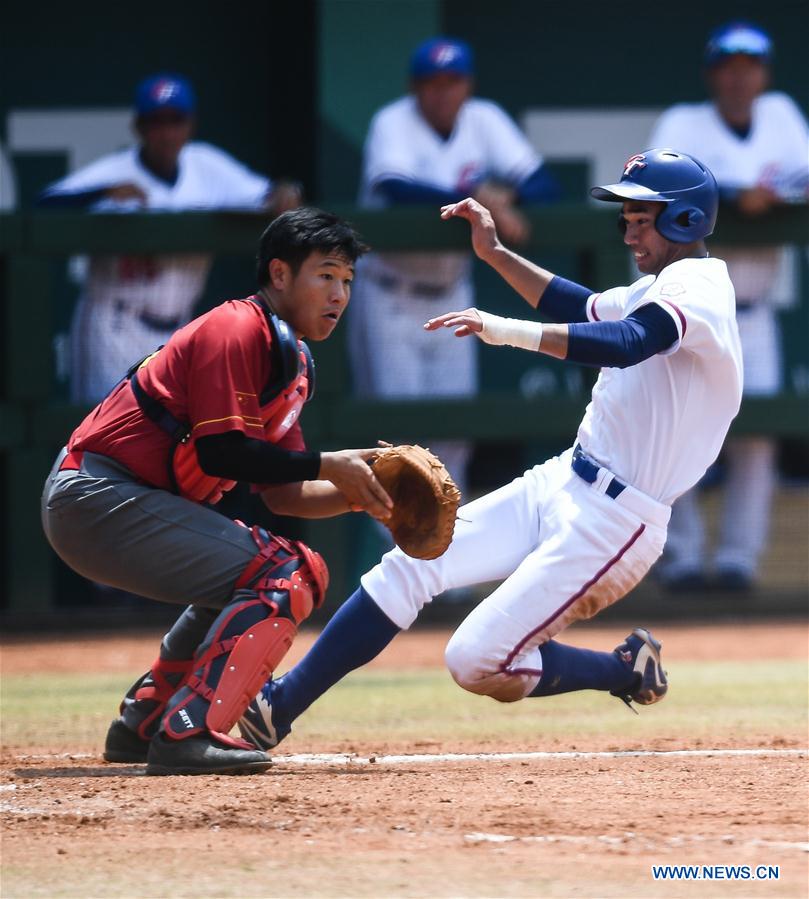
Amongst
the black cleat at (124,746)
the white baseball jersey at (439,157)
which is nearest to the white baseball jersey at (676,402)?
the black cleat at (124,746)

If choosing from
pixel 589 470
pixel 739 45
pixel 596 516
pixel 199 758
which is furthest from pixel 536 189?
pixel 199 758

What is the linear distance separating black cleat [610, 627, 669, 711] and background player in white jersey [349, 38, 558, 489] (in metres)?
3.72

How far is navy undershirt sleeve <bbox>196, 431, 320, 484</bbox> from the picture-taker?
3.77m

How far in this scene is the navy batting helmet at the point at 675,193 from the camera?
165 inches

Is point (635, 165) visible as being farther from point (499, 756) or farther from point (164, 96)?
point (164, 96)

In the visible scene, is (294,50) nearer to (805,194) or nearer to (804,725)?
(805,194)

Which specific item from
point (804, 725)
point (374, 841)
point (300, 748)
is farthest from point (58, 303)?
point (374, 841)

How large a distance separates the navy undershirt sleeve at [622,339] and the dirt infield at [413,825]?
3.35 ft

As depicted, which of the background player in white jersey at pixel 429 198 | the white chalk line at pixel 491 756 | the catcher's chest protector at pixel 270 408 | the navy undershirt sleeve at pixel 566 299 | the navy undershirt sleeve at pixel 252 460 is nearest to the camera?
the navy undershirt sleeve at pixel 252 460

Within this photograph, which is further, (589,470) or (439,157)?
(439,157)

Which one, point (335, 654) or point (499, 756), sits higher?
point (335, 654)

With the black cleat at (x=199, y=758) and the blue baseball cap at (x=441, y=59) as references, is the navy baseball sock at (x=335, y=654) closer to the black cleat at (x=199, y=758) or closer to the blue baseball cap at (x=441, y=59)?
the black cleat at (x=199, y=758)

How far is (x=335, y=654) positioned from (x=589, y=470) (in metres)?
0.84

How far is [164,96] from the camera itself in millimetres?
8242
